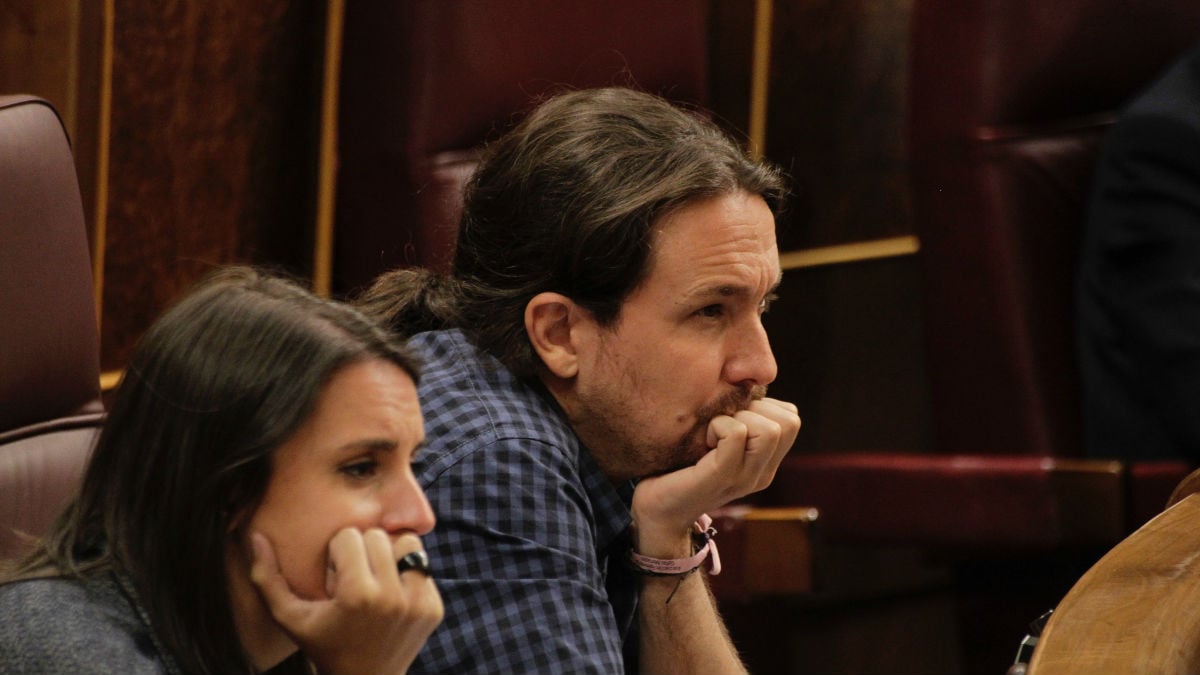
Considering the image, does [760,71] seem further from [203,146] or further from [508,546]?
[508,546]

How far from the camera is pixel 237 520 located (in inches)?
24.7

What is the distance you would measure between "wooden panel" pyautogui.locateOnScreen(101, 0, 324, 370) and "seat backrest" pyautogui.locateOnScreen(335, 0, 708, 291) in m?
0.05

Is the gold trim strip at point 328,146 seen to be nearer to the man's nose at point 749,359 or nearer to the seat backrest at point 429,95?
Answer: the seat backrest at point 429,95

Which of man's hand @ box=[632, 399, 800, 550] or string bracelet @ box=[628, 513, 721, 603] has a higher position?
man's hand @ box=[632, 399, 800, 550]

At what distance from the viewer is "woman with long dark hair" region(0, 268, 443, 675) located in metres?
0.61

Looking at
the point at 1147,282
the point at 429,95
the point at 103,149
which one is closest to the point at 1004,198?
the point at 1147,282

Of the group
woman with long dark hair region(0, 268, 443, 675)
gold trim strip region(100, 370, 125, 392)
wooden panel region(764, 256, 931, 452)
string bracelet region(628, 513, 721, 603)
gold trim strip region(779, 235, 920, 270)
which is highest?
woman with long dark hair region(0, 268, 443, 675)

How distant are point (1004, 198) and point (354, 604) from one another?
0.93 metres

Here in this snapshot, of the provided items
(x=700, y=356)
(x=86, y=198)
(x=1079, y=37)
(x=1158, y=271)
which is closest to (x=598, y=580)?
(x=700, y=356)

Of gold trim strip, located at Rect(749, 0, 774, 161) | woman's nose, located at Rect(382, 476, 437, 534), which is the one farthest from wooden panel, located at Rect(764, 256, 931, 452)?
woman's nose, located at Rect(382, 476, 437, 534)

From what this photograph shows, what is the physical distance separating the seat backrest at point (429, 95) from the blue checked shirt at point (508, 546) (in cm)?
44

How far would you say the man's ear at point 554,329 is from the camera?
2.92 ft

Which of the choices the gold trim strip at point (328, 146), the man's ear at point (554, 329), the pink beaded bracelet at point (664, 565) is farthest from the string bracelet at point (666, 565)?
the gold trim strip at point (328, 146)

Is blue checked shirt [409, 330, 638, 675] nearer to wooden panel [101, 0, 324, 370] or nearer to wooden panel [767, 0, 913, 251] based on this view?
wooden panel [101, 0, 324, 370]
